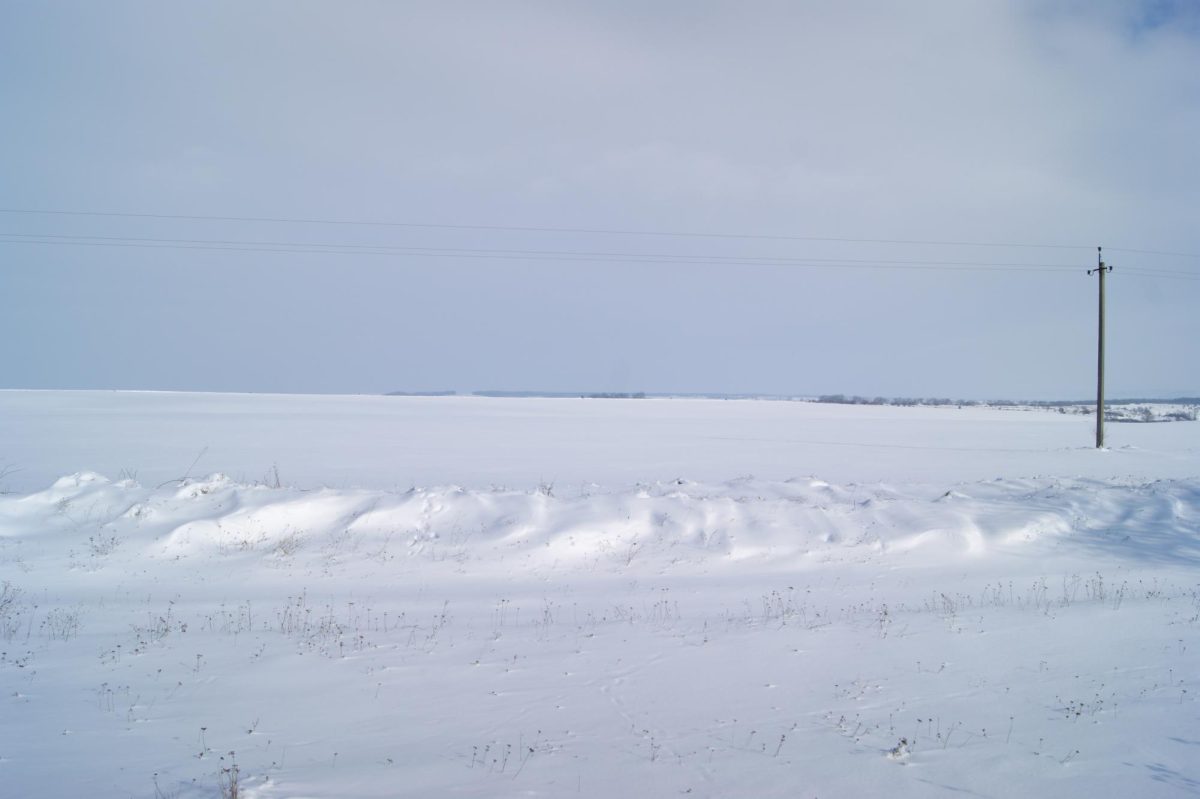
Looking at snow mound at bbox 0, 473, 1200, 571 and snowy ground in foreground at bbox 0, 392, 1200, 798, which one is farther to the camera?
snow mound at bbox 0, 473, 1200, 571

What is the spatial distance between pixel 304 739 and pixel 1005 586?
10786mm

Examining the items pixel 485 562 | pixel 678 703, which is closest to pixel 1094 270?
pixel 485 562

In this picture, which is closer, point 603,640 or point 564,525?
point 603,640

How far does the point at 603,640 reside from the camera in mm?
8852

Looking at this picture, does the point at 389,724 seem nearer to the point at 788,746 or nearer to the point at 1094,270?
the point at 788,746

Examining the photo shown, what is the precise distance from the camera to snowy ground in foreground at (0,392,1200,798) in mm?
5625

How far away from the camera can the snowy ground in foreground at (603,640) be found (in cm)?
562

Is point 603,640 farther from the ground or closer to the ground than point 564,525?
closer to the ground

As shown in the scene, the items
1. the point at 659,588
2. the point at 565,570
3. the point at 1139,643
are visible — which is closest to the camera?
the point at 1139,643

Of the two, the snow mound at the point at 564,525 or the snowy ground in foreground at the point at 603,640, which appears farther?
the snow mound at the point at 564,525

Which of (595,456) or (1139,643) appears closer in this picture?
(1139,643)

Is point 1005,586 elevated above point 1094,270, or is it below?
below

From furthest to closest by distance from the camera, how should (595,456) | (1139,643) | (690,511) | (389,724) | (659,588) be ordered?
(595,456), (690,511), (659,588), (1139,643), (389,724)

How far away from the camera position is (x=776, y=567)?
1324 cm
